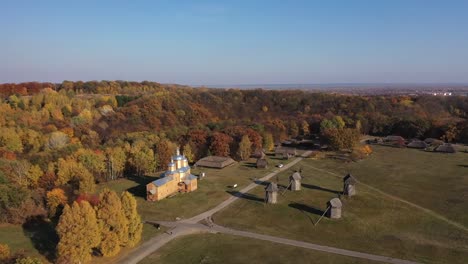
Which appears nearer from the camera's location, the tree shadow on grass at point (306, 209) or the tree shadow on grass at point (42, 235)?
the tree shadow on grass at point (42, 235)

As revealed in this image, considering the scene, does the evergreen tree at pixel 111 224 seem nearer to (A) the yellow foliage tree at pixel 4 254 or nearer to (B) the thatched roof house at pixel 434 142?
(A) the yellow foliage tree at pixel 4 254

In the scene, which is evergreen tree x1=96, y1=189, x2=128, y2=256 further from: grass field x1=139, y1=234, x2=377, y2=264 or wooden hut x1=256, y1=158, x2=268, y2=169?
wooden hut x1=256, y1=158, x2=268, y2=169

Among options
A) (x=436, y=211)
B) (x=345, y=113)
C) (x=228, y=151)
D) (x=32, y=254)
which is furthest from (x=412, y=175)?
(x=345, y=113)

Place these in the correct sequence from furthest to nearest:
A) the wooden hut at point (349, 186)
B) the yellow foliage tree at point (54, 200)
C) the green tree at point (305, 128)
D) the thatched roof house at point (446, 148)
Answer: the green tree at point (305, 128) < the thatched roof house at point (446, 148) < the wooden hut at point (349, 186) < the yellow foliage tree at point (54, 200)

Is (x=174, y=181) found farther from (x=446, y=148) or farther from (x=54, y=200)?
(x=446, y=148)

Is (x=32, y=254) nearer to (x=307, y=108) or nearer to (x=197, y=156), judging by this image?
(x=197, y=156)

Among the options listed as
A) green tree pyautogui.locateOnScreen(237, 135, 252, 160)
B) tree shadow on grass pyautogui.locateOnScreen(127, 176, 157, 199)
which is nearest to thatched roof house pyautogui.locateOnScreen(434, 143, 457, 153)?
green tree pyautogui.locateOnScreen(237, 135, 252, 160)

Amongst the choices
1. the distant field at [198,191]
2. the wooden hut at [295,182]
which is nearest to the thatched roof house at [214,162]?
the distant field at [198,191]
